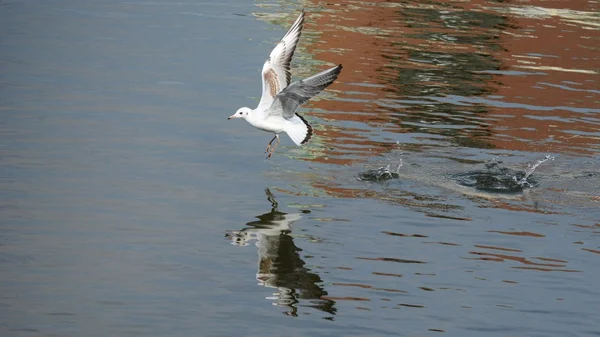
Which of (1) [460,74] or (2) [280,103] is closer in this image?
(2) [280,103]

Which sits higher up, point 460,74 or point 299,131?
point 460,74

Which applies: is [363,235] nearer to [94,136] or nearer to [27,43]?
[94,136]

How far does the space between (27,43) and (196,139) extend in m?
8.00

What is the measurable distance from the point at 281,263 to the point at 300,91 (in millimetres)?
2717

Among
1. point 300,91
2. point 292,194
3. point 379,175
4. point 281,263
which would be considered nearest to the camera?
point 281,263

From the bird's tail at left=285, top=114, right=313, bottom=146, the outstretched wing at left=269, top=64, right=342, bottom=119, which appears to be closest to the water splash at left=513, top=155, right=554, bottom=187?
the bird's tail at left=285, top=114, right=313, bottom=146

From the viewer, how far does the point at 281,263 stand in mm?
9758

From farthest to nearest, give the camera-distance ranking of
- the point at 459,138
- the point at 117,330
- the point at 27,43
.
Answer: the point at 27,43 < the point at 459,138 < the point at 117,330


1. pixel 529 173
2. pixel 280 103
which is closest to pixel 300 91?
pixel 280 103

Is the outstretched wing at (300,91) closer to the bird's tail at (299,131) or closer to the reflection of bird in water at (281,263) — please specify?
the bird's tail at (299,131)

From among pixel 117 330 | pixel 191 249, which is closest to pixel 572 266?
pixel 191 249

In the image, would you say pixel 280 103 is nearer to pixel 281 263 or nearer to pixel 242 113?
pixel 242 113

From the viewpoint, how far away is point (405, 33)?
25844 millimetres

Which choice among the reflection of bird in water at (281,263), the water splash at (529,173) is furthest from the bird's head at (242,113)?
the water splash at (529,173)
